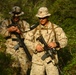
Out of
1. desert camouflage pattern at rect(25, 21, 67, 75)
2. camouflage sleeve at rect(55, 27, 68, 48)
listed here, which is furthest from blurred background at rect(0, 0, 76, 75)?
camouflage sleeve at rect(55, 27, 68, 48)

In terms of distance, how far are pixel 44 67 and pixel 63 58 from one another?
3206 mm

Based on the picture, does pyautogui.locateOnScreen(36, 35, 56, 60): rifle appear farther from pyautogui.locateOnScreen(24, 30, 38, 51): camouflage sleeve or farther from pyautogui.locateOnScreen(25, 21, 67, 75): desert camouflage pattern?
pyautogui.locateOnScreen(24, 30, 38, 51): camouflage sleeve

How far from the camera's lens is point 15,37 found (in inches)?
344

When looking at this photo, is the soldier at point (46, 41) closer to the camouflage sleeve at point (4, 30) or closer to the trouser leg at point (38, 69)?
the trouser leg at point (38, 69)

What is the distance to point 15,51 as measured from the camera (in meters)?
8.78

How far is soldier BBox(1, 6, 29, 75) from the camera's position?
862 centimetres

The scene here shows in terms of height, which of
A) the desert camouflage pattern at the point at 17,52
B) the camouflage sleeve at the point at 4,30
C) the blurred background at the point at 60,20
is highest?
the camouflage sleeve at the point at 4,30

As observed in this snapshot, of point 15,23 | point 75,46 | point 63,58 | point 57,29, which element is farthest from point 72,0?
point 57,29

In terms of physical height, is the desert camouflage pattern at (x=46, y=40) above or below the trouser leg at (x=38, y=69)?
above

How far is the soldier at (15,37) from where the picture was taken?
8.62 metres

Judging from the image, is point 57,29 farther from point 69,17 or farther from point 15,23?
point 69,17

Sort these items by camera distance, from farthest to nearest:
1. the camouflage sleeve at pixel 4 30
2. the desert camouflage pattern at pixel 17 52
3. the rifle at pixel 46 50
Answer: the desert camouflage pattern at pixel 17 52 < the camouflage sleeve at pixel 4 30 < the rifle at pixel 46 50

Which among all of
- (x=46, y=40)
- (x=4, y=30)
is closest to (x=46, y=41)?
(x=46, y=40)

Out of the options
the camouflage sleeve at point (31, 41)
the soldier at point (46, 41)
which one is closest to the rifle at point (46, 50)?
the soldier at point (46, 41)
